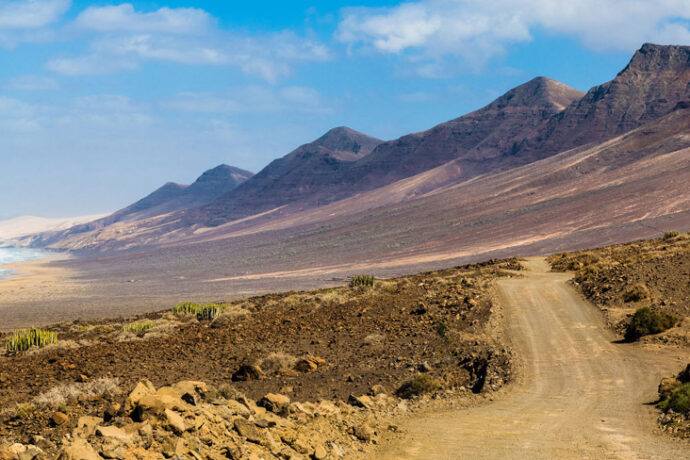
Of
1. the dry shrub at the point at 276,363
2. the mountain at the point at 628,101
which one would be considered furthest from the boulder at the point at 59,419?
the mountain at the point at 628,101

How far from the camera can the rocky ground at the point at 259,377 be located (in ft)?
24.4

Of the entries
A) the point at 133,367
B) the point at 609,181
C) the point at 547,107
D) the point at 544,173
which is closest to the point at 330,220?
the point at 544,173

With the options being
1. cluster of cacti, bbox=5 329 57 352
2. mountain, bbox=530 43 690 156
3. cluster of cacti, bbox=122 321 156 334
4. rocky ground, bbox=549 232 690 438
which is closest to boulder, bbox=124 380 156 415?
cluster of cacti, bbox=5 329 57 352

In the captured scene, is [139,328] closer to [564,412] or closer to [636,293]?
[564,412]

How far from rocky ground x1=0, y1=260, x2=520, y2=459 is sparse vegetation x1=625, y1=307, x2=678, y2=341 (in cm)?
363

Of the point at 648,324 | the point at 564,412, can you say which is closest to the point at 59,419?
the point at 564,412

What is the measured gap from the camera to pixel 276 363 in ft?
47.2

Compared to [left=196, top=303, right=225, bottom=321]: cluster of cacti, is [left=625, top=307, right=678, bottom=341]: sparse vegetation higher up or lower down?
lower down

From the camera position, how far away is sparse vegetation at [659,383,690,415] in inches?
396

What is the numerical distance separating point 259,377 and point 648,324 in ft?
33.5

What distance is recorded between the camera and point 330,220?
132 meters

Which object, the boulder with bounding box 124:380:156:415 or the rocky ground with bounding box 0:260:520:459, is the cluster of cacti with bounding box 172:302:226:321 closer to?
the rocky ground with bounding box 0:260:520:459

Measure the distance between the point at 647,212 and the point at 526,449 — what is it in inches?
3044

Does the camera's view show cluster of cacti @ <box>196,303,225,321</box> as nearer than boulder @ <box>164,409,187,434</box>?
No
